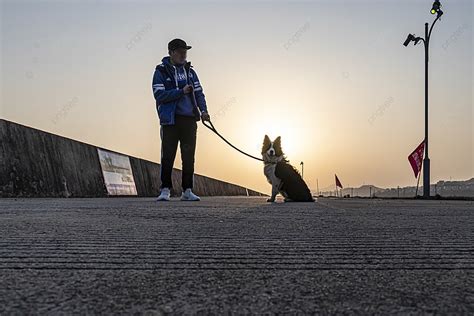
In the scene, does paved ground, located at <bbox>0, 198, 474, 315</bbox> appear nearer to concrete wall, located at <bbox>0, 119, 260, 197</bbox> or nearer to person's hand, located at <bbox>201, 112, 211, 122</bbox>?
person's hand, located at <bbox>201, 112, 211, 122</bbox>

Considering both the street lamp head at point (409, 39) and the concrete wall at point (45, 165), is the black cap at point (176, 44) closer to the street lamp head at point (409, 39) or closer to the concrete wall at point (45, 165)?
the concrete wall at point (45, 165)

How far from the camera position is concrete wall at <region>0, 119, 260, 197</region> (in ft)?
40.2

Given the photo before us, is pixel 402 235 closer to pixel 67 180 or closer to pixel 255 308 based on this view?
pixel 255 308

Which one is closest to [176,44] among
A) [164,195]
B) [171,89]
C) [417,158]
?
[171,89]

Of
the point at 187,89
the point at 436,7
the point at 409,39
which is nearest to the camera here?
the point at 187,89

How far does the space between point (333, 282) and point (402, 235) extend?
1.84m

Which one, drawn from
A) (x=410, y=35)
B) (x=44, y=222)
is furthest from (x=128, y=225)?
(x=410, y=35)

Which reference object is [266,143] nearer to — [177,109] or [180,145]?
[180,145]

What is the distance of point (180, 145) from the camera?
10352 millimetres

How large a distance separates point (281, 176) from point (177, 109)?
2.73 metres

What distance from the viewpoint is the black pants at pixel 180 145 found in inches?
399

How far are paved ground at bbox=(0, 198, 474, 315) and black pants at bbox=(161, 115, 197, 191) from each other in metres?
6.27

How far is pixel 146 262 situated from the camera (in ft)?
8.11

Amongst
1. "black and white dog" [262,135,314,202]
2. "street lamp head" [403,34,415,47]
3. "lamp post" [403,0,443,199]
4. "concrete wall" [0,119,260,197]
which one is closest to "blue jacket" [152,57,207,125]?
"black and white dog" [262,135,314,202]
